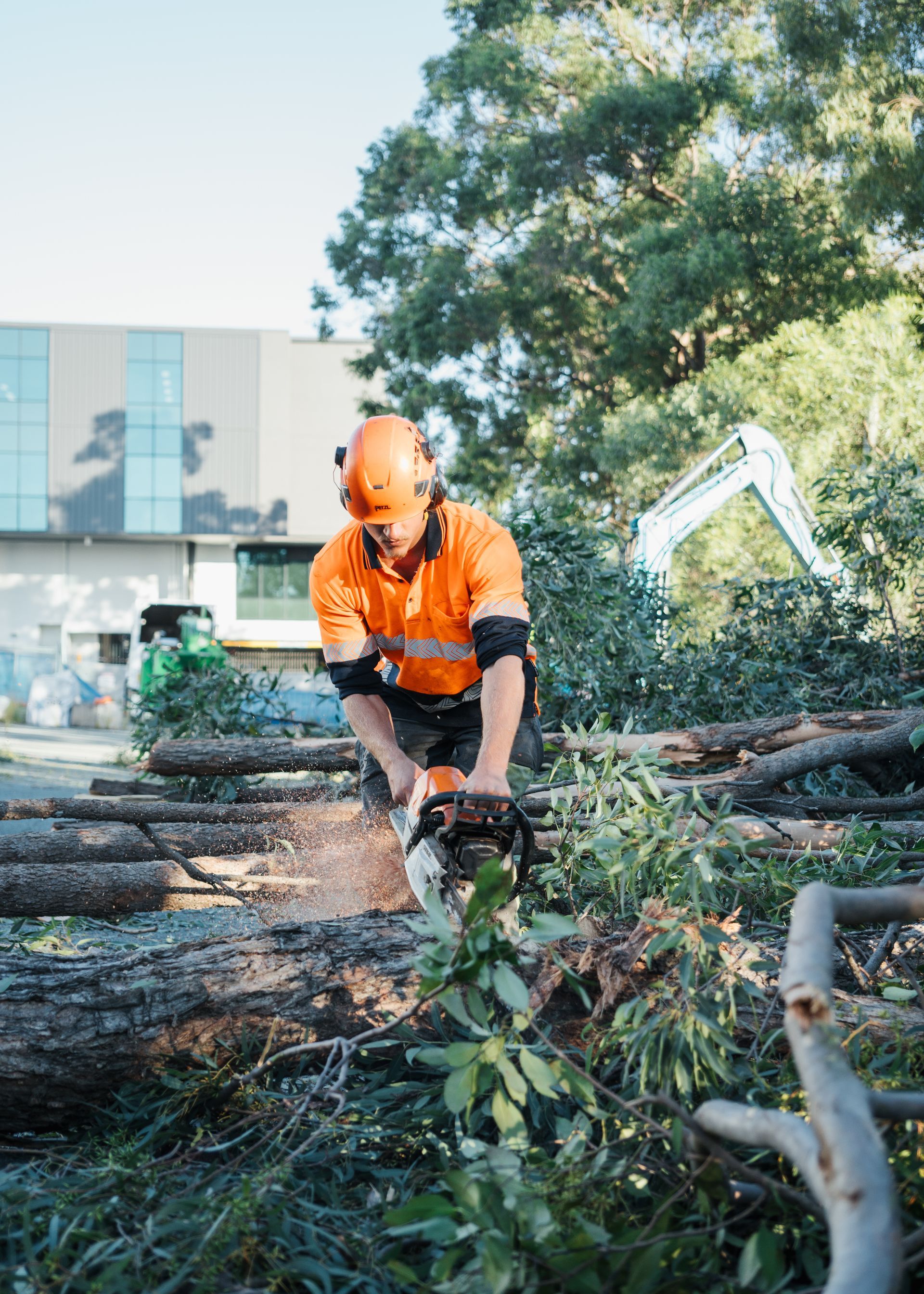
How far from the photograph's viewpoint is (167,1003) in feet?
7.00

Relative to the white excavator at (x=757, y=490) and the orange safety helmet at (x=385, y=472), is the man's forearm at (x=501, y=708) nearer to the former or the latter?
the orange safety helmet at (x=385, y=472)

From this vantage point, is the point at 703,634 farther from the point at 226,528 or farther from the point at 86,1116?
the point at 226,528

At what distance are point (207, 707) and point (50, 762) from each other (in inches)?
242

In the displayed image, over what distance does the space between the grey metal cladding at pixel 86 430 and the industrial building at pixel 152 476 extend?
46mm

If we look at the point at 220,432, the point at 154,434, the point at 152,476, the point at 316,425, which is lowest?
the point at 152,476

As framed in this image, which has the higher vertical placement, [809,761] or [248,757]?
[809,761]

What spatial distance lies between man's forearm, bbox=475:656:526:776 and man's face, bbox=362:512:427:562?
0.52 metres

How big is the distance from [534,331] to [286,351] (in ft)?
65.3

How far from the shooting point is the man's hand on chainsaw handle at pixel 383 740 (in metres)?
3.25

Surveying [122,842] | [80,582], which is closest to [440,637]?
[122,842]

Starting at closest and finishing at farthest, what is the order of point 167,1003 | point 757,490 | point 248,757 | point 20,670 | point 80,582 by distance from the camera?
point 167,1003, point 248,757, point 757,490, point 20,670, point 80,582

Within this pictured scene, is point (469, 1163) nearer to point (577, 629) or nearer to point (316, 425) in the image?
point (577, 629)

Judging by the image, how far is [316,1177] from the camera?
185cm

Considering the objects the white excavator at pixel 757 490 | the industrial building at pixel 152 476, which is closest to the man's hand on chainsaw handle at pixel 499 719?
the white excavator at pixel 757 490
